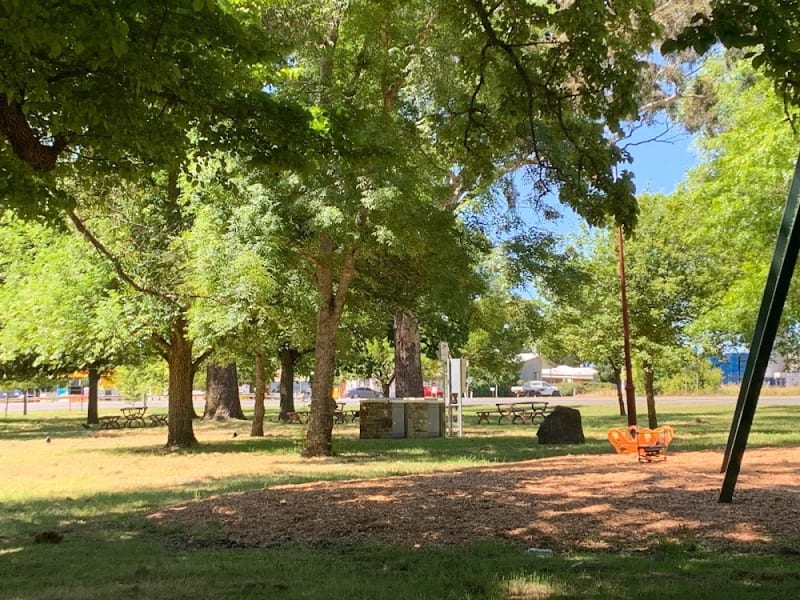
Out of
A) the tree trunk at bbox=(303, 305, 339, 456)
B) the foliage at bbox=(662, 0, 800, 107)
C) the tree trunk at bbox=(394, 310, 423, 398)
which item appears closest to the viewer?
the foliage at bbox=(662, 0, 800, 107)

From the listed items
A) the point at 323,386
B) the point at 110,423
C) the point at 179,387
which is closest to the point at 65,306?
the point at 179,387

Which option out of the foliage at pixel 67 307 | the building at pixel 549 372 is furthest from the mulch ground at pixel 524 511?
the building at pixel 549 372

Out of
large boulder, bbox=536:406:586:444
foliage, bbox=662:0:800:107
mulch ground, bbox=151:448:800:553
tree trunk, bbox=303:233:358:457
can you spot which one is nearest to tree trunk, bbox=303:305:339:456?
tree trunk, bbox=303:233:358:457

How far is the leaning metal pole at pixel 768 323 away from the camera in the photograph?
783 cm

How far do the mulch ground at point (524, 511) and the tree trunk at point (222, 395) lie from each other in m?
24.6

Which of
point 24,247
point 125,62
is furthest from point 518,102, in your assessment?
point 24,247

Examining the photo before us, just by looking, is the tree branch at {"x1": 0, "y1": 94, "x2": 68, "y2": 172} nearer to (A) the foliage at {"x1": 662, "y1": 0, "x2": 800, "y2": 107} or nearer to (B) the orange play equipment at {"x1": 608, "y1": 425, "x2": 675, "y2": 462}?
(A) the foliage at {"x1": 662, "y1": 0, "x2": 800, "y2": 107}

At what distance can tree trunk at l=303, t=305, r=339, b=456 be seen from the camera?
17312mm

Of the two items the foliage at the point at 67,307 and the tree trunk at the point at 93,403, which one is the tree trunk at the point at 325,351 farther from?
the tree trunk at the point at 93,403

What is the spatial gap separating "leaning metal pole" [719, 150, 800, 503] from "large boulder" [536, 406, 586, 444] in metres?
10.9

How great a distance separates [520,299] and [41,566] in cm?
2054

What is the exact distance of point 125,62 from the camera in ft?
21.6

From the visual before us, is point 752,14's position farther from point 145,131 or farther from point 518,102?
point 145,131

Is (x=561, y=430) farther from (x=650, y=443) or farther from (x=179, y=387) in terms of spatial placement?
(x=179, y=387)
